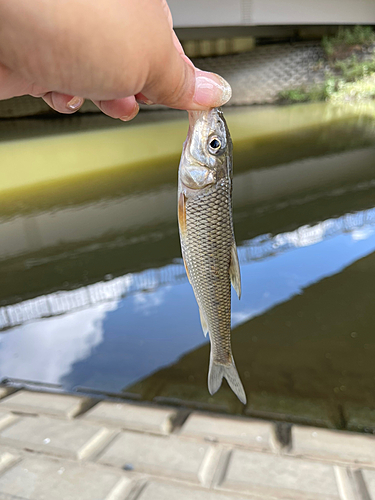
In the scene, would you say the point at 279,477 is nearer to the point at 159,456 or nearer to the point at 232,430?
the point at 232,430

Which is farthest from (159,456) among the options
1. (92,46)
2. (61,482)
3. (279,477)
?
(92,46)

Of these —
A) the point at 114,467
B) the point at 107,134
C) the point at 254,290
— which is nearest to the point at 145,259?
the point at 254,290

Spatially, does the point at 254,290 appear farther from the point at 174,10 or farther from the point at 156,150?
the point at 174,10

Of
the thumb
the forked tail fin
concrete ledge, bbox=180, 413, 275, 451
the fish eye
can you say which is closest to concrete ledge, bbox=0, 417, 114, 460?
concrete ledge, bbox=180, 413, 275, 451

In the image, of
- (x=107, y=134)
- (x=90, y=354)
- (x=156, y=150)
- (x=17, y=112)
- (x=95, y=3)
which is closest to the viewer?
(x=95, y=3)

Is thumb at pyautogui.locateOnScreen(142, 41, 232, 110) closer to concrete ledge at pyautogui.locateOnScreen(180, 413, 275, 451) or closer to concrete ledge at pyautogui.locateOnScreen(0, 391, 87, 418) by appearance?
concrete ledge at pyautogui.locateOnScreen(180, 413, 275, 451)
